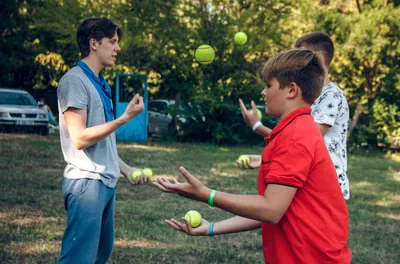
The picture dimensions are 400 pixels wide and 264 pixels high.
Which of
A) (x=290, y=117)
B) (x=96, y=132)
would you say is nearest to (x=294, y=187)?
Result: (x=290, y=117)

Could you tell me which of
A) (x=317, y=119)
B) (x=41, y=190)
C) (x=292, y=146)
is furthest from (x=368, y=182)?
(x=292, y=146)

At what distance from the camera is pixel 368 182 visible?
35.8ft

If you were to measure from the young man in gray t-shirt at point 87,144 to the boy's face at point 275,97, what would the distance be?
0.88m

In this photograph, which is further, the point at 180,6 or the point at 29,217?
the point at 180,6

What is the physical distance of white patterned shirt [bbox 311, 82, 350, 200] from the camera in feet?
12.7

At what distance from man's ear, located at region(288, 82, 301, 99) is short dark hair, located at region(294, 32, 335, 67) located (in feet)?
5.25

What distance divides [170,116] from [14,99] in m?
5.50

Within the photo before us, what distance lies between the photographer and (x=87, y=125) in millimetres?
3281

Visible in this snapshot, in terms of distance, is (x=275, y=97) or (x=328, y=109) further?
(x=328, y=109)

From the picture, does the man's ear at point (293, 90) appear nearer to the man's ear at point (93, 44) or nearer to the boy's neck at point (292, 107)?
the boy's neck at point (292, 107)

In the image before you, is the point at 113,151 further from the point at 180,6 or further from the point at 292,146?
the point at 180,6

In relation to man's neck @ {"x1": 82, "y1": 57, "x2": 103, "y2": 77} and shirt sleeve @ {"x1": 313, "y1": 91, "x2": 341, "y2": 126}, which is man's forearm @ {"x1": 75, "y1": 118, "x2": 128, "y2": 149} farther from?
shirt sleeve @ {"x1": 313, "y1": 91, "x2": 341, "y2": 126}

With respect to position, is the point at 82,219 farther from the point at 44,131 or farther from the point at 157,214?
the point at 44,131

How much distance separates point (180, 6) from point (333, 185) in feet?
53.3
